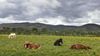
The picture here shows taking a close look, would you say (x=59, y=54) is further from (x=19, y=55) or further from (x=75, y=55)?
(x=19, y=55)

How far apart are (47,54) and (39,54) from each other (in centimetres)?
74

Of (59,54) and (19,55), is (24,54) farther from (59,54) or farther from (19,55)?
(59,54)

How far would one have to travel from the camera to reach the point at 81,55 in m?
23.9

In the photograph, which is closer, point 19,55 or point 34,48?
point 19,55

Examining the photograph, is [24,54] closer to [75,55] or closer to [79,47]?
[75,55]

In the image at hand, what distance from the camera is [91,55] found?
23.9 m

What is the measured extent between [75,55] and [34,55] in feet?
12.3

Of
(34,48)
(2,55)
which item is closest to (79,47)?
(34,48)

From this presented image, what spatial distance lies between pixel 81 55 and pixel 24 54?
209 inches

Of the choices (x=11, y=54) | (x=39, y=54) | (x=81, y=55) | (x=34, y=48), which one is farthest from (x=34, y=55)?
(x=34, y=48)

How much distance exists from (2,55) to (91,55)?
319 inches

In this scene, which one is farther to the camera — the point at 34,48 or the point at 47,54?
the point at 34,48

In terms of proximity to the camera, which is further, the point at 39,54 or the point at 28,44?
the point at 28,44

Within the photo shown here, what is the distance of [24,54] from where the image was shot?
81.4 feet
